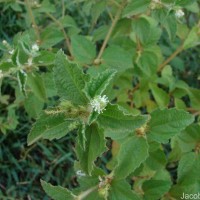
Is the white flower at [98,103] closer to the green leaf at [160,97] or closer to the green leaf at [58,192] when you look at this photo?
the green leaf at [58,192]

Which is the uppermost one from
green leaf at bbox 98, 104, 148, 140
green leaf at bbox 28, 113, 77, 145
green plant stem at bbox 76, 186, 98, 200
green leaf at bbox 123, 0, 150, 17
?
green leaf at bbox 123, 0, 150, 17

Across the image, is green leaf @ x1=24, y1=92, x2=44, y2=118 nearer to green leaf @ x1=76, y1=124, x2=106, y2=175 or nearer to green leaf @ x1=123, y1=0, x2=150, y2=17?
green leaf @ x1=123, y1=0, x2=150, y2=17

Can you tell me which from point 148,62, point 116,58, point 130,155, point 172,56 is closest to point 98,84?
point 130,155

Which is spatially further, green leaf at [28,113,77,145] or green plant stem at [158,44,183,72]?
green plant stem at [158,44,183,72]

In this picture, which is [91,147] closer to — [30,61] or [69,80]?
[69,80]

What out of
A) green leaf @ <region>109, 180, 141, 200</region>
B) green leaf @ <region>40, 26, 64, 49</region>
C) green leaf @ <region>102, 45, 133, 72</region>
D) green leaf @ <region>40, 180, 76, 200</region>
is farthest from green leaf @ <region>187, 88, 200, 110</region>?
green leaf @ <region>40, 180, 76, 200</region>

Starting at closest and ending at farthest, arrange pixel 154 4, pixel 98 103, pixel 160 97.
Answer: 1. pixel 98 103
2. pixel 154 4
3. pixel 160 97

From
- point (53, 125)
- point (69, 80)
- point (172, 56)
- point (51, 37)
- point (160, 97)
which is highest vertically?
point (69, 80)
